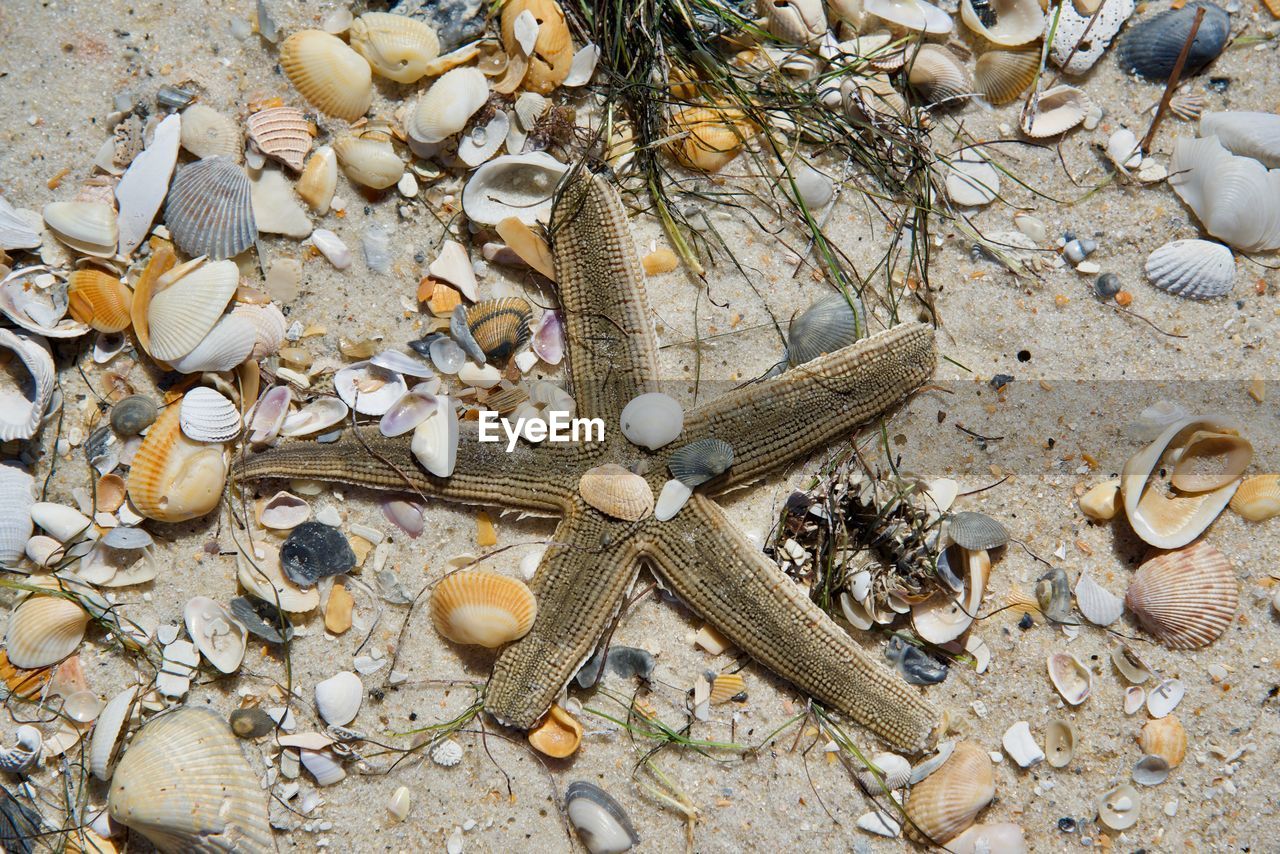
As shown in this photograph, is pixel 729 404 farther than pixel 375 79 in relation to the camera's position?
No

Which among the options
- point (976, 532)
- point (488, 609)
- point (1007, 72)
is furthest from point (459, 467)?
point (1007, 72)

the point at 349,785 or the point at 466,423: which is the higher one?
the point at 466,423

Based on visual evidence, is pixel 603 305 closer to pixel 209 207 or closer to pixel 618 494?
pixel 618 494

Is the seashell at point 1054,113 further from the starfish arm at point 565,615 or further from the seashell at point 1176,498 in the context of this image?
the starfish arm at point 565,615

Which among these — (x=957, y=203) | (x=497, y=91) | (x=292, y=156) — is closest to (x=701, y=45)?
(x=497, y=91)

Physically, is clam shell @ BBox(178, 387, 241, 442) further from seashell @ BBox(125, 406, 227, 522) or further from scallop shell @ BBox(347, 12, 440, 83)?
scallop shell @ BBox(347, 12, 440, 83)

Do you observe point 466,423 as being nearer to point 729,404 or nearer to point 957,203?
A: point 729,404
